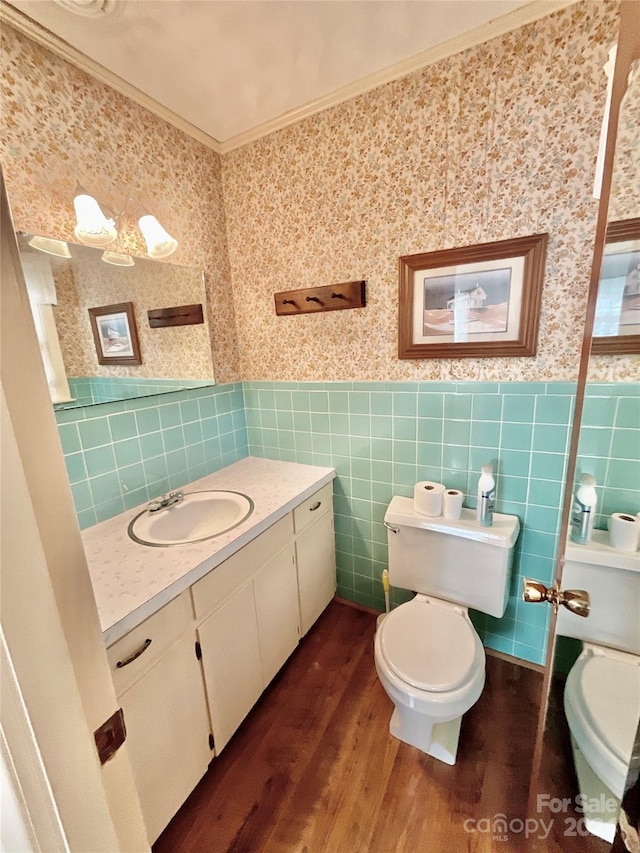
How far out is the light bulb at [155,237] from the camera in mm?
1428

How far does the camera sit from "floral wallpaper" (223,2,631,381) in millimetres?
1119

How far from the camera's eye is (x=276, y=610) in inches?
56.9

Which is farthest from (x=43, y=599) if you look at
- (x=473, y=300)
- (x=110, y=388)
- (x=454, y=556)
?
(x=473, y=300)

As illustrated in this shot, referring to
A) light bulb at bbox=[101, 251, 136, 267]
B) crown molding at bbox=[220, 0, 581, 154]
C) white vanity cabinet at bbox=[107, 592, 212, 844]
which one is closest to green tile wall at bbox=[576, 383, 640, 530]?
crown molding at bbox=[220, 0, 581, 154]

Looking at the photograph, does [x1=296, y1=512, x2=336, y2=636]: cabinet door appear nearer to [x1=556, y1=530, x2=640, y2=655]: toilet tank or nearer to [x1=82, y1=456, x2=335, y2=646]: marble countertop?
[x1=82, y1=456, x2=335, y2=646]: marble countertop

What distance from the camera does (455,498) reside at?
1.42 metres

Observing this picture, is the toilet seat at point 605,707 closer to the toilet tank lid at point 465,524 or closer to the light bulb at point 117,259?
the toilet tank lid at point 465,524

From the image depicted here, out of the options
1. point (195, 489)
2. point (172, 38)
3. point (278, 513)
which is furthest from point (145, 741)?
point (172, 38)

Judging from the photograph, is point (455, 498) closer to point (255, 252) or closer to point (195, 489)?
point (195, 489)

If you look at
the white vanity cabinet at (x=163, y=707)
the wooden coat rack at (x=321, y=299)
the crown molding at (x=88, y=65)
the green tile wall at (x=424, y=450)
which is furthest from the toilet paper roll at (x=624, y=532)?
the crown molding at (x=88, y=65)

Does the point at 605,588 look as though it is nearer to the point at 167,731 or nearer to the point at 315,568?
the point at 315,568

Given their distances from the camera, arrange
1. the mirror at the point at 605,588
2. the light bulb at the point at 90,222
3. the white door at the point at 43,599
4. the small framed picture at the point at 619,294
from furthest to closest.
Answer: the light bulb at the point at 90,222
the small framed picture at the point at 619,294
the mirror at the point at 605,588
the white door at the point at 43,599

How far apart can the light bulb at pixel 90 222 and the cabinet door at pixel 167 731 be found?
4.58 ft

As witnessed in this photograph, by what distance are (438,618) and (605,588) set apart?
57 centimetres
